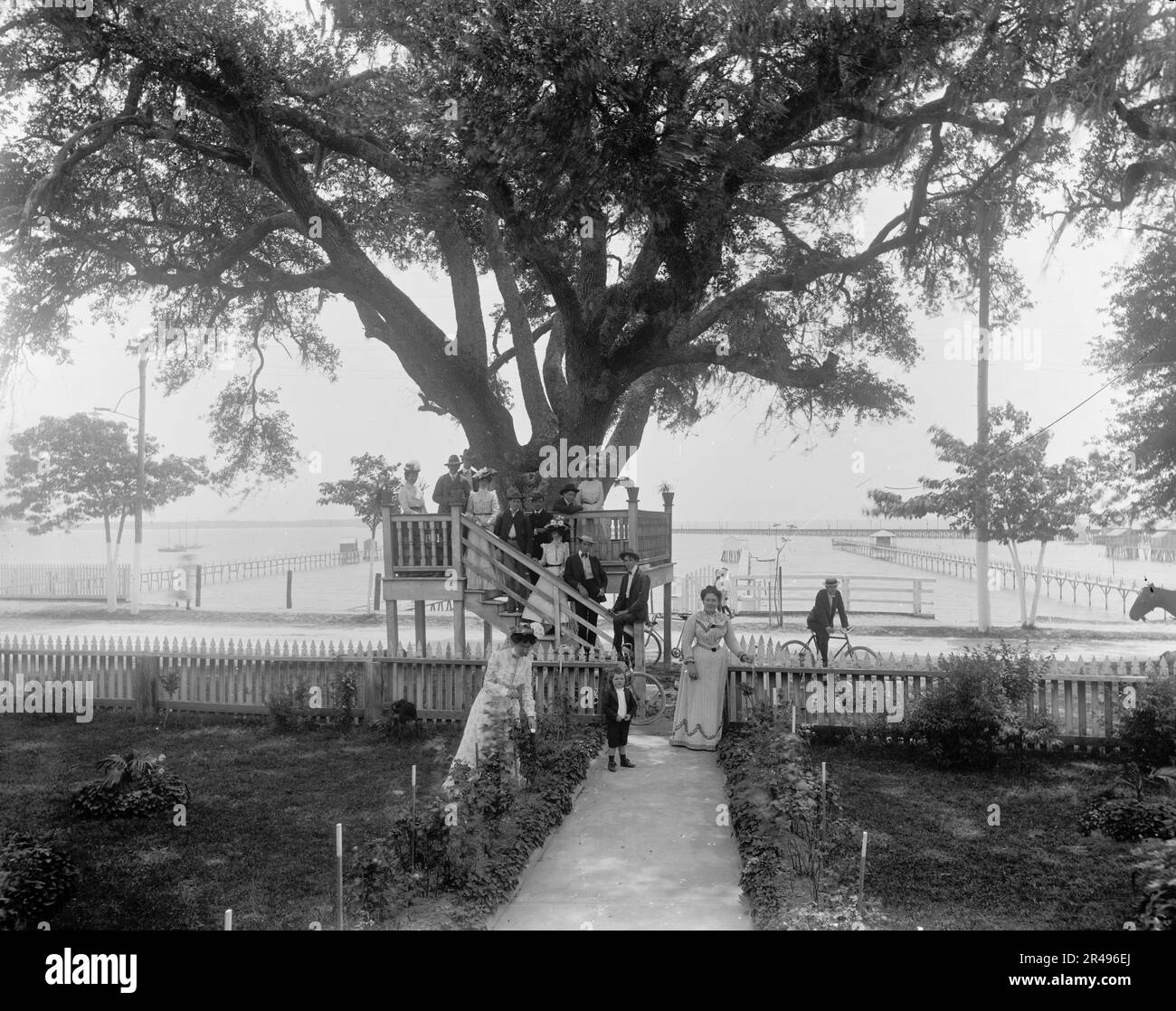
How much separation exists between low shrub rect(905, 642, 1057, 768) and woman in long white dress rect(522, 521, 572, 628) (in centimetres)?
584

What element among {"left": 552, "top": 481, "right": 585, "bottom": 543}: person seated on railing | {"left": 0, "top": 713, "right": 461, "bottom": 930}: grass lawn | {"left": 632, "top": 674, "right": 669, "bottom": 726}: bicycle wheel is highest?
{"left": 552, "top": 481, "right": 585, "bottom": 543}: person seated on railing

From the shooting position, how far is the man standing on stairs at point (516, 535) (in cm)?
1580

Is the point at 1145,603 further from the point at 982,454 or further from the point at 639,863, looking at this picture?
the point at 639,863

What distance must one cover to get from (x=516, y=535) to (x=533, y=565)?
Result: 1.73 m

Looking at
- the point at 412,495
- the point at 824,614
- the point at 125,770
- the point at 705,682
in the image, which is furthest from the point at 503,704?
the point at 824,614

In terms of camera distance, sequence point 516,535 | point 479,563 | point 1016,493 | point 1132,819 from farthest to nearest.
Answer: point 1016,493 → point 516,535 → point 479,563 → point 1132,819

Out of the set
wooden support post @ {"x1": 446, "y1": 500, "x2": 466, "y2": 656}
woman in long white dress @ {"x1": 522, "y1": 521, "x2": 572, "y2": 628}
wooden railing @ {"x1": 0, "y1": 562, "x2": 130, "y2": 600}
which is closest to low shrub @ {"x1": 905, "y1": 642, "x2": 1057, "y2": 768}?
woman in long white dress @ {"x1": 522, "y1": 521, "x2": 572, "y2": 628}

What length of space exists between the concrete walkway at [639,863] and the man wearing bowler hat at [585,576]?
4.69m

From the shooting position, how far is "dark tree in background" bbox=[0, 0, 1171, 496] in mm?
14430

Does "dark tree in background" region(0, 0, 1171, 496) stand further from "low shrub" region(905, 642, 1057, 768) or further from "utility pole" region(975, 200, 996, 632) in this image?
"low shrub" region(905, 642, 1057, 768)

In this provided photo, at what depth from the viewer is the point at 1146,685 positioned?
11953mm

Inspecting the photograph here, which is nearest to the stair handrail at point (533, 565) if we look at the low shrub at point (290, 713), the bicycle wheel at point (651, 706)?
the bicycle wheel at point (651, 706)

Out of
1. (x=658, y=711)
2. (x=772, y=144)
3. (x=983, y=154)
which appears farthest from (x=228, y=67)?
(x=983, y=154)

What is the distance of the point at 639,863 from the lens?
26.0ft
